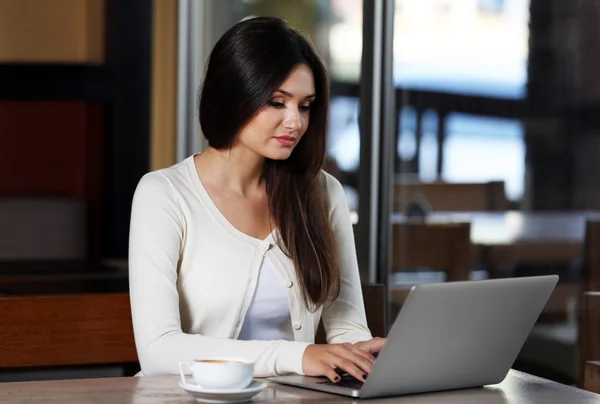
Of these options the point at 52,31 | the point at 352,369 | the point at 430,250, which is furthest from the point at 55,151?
the point at 352,369

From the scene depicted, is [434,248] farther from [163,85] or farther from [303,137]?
[163,85]

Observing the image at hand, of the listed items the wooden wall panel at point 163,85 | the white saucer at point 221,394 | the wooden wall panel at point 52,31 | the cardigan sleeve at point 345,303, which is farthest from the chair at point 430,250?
the wooden wall panel at point 52,31

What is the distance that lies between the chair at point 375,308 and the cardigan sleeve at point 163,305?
26.8 inches

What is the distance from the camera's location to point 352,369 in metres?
1.61

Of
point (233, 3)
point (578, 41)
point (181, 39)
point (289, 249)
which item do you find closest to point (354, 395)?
point (289, 249)

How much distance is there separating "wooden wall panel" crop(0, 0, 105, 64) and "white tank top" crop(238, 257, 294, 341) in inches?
106

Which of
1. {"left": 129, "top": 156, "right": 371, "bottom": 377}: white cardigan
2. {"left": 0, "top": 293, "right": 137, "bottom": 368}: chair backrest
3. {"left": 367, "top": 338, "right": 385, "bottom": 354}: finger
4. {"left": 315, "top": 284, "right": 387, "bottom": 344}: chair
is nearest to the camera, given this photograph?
{"left": 367, "top": 338, "right": 385, "bottom": 354}: finger

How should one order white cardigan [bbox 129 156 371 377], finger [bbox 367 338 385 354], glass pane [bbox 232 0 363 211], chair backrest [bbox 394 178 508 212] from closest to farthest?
1. finger [bbox 367 338 385 354]
2. white cardigan [bbox 129 156 371 377]
3. chair backrest [bbox 394 178 508 212]
4. glass pane [bbox 232 0 363 211]

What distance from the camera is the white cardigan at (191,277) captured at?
188cm

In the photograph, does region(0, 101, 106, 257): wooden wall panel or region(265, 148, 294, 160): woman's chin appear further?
region(0, 101, 106, 257): wooden wall panel

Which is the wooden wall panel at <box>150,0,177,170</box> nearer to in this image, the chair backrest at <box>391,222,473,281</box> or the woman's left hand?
the chair backrest at <box>391,222,473,281</box>

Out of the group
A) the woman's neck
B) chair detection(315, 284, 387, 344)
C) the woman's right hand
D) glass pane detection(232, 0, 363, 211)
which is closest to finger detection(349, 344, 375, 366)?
the woman's right hand

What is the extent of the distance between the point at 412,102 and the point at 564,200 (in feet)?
2.14

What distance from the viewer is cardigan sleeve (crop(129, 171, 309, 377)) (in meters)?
1.74
